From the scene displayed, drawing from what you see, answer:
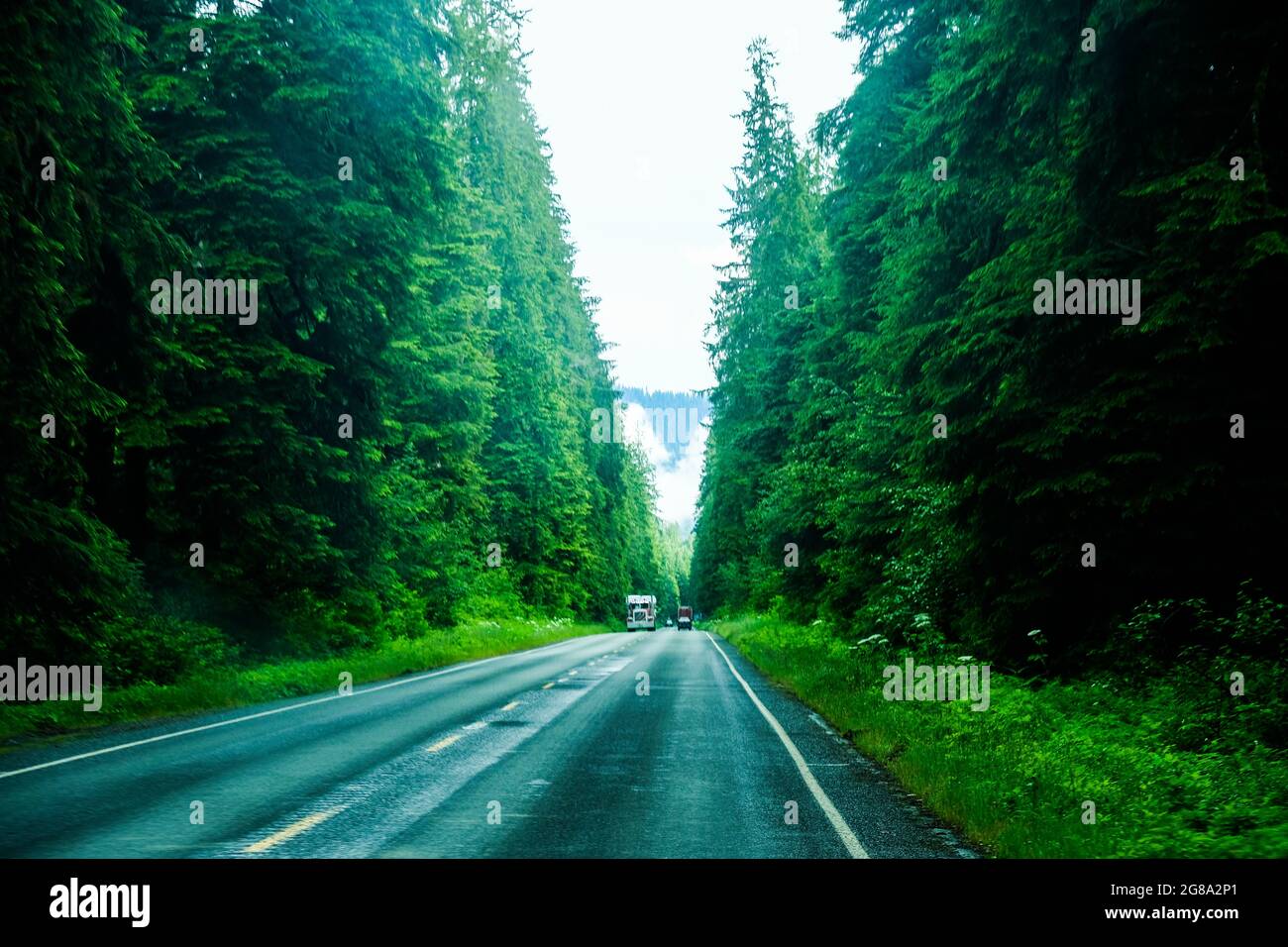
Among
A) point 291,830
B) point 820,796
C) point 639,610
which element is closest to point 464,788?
point 291,830

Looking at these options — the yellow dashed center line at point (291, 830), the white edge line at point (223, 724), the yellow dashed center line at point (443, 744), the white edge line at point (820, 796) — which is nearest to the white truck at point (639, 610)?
the white edge line at point (223, 724)

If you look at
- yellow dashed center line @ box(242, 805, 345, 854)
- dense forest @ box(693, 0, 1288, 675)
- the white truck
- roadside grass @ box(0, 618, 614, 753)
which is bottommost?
the white truck

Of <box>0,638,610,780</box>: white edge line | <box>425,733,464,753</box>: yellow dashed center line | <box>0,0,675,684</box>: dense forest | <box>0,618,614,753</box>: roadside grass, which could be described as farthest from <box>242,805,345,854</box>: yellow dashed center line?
<box>0,0,675,684</box>: dense forest

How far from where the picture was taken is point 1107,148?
33.5 ft

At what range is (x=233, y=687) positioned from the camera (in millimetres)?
A: 16172

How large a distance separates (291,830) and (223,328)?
14.5 m

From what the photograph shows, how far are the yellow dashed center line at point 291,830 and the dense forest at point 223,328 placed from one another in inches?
295

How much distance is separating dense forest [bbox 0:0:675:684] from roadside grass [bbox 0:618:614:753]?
0.71 metres

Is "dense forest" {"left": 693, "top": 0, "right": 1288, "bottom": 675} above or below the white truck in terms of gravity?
above

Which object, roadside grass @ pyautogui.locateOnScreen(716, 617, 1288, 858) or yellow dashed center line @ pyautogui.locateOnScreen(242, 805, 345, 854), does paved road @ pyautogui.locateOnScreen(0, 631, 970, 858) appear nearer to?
yellow dashed center line @ pyautogui.locateOnScreen(242, 805, 345, 854)

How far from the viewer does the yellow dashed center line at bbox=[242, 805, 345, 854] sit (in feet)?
20.7

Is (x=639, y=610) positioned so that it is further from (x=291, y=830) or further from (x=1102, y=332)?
(x=291, y=830)

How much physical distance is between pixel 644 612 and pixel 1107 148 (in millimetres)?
73456

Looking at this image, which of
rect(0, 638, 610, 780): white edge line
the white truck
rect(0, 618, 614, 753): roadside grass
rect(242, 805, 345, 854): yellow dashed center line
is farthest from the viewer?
the white truck
